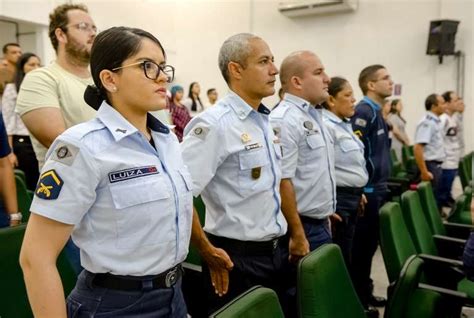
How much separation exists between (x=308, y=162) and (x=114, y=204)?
1.31 m

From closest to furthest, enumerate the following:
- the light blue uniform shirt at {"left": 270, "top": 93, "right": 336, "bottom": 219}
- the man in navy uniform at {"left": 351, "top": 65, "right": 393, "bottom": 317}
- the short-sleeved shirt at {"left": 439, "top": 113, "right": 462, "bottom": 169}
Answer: the light blue uniform shirt at {"left": 270, "top": 93, "right": 336, "bottom": 219} → the man in navy uniform at {"left": 351, "top": 65, "right": 393, "bottom": 317} → the short-sleeved shirt at {"left": 439, "top": 113, "right": 462, "bottom": 169}

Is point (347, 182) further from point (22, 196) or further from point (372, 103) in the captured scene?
point (22, 196)

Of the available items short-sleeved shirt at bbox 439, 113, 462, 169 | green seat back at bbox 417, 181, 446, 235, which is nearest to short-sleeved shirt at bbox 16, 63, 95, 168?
green seat back at bbox 417, 181, 446, 235

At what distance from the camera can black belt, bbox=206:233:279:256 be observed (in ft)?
5.56

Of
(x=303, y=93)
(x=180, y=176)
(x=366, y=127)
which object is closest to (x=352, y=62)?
(x=366, y=127)

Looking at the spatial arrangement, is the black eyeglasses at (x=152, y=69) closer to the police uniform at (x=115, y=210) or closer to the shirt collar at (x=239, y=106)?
the police uniform at (x=115, y=210)

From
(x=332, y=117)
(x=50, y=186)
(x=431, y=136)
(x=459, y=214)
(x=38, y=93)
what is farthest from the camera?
(x=431, y=136)

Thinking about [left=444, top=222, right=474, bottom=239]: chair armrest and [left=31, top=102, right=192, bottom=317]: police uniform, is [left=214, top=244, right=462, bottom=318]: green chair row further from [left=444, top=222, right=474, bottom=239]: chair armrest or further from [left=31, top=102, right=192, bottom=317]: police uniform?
[left=444, top=222, right=474, bottom=239]: chair armrest

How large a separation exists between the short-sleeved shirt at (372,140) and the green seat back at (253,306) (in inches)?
82.5

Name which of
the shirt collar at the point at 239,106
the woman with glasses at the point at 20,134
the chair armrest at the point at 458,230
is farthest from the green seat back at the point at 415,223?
the woman with glasses at the point at 20,134

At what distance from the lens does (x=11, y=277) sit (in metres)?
1.39

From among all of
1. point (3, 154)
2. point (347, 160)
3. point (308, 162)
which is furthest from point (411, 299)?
point (3, 154)

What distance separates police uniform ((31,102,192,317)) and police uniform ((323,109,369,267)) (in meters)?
1.66

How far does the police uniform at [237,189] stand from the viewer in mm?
1653
